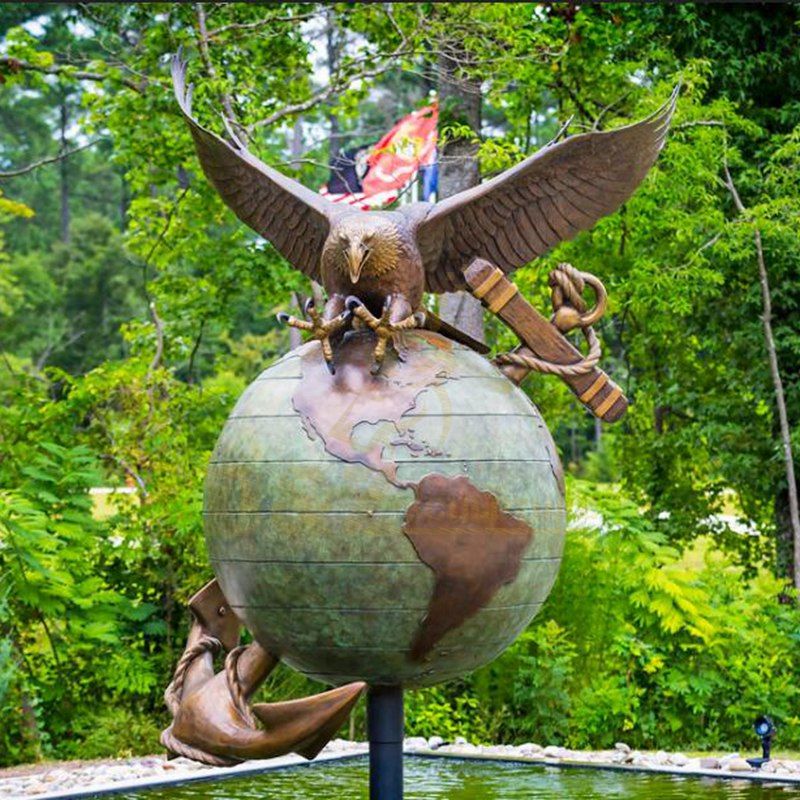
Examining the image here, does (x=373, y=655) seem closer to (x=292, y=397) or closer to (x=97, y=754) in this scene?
(x=292, y=397)

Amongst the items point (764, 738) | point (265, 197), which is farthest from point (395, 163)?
point (265, 197)

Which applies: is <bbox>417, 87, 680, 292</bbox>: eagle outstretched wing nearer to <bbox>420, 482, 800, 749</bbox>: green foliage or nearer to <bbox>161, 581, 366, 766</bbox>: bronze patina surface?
<bbox>161, 581, 366, 766</bbox>: bronze patina surface

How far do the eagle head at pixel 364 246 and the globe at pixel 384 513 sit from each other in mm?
284

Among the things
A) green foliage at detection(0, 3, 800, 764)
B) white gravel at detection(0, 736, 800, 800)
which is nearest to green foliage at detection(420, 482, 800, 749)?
green foliage at detection(0, 3, 800, 764)

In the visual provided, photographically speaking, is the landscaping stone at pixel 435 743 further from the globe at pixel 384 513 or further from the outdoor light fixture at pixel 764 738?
the globe at pixel 384 513

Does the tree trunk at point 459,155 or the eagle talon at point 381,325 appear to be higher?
the tree trunk at point 459,155

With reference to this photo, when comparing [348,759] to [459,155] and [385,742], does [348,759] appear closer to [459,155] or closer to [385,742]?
[385,742]

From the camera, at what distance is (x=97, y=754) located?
9.61 meters

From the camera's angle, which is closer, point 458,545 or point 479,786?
point 458,545

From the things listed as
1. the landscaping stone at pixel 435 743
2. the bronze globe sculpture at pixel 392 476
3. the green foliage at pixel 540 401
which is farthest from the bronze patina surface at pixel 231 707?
the landscaping stone at pixel 435 743

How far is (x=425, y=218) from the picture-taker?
5.95 meters

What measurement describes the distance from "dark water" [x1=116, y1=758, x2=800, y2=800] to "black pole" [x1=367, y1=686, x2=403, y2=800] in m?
1.59

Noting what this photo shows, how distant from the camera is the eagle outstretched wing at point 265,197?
6.24 m

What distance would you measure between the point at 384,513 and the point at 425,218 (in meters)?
1.34
